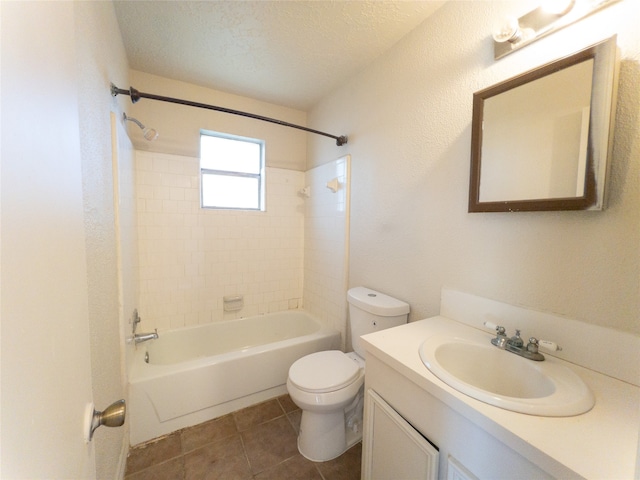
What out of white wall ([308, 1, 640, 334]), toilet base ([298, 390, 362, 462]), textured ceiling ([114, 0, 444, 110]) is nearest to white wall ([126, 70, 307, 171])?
textured ceiling ([114, 0, 444, 110])

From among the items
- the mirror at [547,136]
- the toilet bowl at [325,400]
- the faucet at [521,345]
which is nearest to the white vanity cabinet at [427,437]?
the toilet bowl at [325,400]

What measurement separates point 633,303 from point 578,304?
0.13 metres

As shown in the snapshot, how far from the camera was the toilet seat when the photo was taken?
136 centimetres

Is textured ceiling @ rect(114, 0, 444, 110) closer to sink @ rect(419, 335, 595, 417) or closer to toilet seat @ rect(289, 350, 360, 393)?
sink @ rect(419, 335, 595, 417)

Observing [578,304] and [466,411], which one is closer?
[466,411]

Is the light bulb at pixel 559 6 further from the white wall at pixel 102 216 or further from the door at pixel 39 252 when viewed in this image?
the white wall at pixel 102 216

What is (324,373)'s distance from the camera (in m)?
1.45

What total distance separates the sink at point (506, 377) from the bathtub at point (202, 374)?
1.22 metres

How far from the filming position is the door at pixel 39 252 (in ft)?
0.92

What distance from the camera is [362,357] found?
5.49ft

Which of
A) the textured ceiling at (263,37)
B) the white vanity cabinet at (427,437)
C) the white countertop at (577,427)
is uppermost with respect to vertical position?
the textured ceiling at (263,37)

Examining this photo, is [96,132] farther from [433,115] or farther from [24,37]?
[433,115]

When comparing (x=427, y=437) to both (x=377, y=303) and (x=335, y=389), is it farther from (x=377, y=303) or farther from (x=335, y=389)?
(x=377, y=303)

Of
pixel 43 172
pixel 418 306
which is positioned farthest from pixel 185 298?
pixel 43 172
